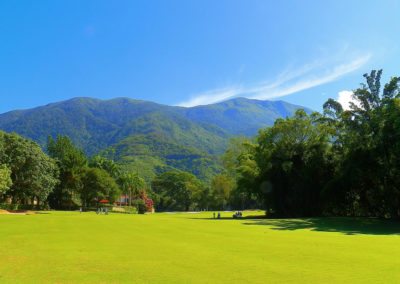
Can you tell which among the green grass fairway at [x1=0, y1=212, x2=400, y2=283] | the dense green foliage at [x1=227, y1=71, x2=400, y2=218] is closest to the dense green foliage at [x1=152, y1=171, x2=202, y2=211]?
the dense green foliage at [x1=227, y1=71, x2=400, y2=218]

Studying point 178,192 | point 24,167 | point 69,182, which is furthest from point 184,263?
point 178,192

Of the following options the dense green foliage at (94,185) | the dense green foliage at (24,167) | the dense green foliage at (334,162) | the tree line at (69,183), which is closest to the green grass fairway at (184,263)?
the dense green foliage at (334,162)

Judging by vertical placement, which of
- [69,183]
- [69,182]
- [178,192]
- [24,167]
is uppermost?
[24,167]

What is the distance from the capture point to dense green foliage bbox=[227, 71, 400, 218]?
147 ft

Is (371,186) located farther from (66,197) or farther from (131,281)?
(66,197)

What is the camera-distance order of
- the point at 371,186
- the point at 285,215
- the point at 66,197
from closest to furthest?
the point at 371,186 → the point at 285,215 → the point at 66,197

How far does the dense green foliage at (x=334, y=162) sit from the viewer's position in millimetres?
44844

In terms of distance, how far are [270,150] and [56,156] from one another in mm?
55976

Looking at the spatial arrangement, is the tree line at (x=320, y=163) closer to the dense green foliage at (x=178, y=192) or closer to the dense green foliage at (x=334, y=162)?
the dense green foliage at (x=334, y=162)

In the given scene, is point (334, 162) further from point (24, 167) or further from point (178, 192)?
point (178, 192)

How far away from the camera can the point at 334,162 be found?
171 ft

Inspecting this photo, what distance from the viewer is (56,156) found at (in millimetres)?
90000

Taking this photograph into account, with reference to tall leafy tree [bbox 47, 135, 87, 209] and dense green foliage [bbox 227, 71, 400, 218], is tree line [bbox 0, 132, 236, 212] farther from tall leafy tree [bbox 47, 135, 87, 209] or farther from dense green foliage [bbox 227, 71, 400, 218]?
dense green foliage [bbox 227, 71, 400, 218]

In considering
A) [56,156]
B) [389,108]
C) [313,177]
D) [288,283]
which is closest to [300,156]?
[313,177]
